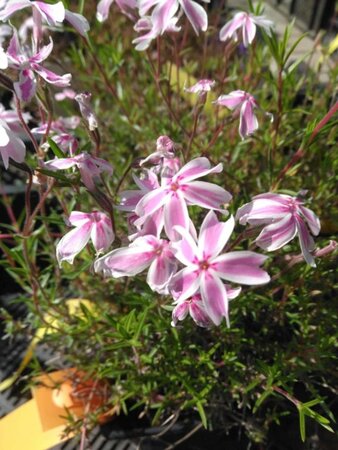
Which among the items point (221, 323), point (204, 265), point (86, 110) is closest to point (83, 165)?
point (86, 110)

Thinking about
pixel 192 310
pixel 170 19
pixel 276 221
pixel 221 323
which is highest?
pixel 170 19

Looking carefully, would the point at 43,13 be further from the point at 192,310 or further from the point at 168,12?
the point at 192,310

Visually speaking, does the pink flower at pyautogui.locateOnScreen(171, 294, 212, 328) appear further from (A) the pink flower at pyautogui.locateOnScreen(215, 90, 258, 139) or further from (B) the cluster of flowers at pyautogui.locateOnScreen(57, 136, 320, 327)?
(A) the pink flower at pyautogui.locateOnScreen(215, 90, 258, 139)

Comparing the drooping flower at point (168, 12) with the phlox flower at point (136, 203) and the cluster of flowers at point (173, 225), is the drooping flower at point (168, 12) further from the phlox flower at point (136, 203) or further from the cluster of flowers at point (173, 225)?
the phlox flower at point (136, 203)

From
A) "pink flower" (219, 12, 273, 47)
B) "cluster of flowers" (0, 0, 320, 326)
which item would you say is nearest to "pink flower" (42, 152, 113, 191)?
"cluster of flowers" (0, 0, 320, 326)

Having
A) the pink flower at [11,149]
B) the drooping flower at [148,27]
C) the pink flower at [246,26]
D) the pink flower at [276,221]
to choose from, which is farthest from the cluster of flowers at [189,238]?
the pink flower at [246,26]
